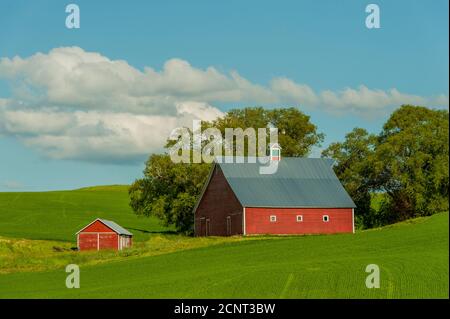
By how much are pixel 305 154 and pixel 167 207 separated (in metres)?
17.3

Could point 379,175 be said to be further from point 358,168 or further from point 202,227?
point 202,227

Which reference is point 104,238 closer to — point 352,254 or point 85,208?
point 352,254

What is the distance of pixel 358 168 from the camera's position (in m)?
69.8

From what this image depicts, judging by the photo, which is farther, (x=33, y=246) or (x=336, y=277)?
(x=33, y=246)

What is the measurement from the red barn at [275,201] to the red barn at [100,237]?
7168 millimetres

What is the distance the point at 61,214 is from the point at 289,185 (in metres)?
34.3

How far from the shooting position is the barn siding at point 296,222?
196ft

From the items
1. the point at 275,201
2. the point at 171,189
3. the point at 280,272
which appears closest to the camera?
the point at 280,272

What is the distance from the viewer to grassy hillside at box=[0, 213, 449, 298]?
1044 inches

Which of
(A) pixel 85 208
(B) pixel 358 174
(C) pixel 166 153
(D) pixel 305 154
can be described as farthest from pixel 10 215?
(B) pixel 358 174

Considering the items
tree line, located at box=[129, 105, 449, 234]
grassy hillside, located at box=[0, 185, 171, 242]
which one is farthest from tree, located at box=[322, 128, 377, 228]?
grassy hillside, located at box=[0, 185, 171, 242]

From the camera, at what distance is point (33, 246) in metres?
57.7

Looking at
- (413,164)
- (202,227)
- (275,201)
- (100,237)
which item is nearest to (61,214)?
(202,227)

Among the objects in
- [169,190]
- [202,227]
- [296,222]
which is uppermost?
[169,190]
